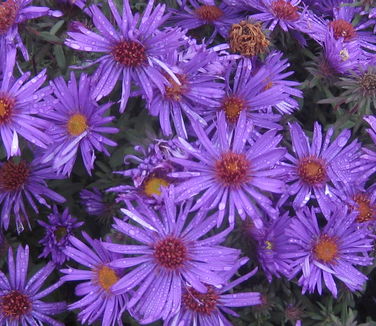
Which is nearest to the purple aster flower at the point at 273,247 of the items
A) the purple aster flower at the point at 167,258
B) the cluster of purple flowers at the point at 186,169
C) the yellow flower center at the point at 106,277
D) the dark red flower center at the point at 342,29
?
the cluster of purple flowers at the point at 186,169

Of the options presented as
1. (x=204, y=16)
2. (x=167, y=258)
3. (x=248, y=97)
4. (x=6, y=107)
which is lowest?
(x=167, y=258)

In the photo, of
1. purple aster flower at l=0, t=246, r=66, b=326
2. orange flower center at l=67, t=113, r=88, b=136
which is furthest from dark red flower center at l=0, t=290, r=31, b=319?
orange flower center at l=67, t=113, r=88, b=136

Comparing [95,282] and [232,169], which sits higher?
[232,169]

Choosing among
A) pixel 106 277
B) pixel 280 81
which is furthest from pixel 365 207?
pixel 106 277

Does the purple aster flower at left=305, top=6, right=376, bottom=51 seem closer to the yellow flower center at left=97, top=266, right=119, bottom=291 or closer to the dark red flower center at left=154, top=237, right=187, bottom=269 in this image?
the dark red flower center at left=154, top=237, right=187, bottom=269

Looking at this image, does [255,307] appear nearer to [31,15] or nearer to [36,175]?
[36,175]

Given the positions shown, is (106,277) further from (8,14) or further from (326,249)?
(8,14)
